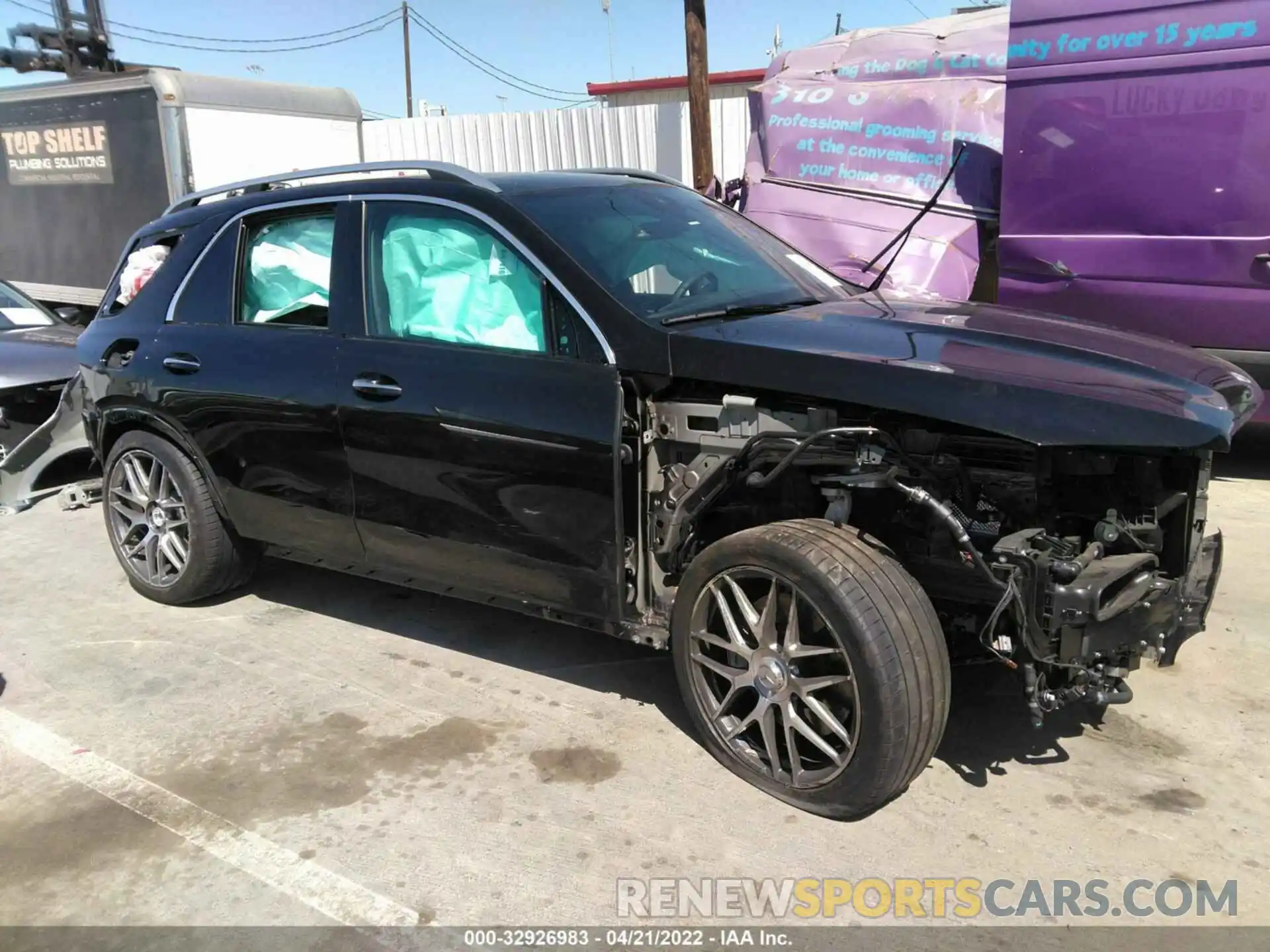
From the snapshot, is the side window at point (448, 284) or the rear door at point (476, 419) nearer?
the rear door at point (476, 419)

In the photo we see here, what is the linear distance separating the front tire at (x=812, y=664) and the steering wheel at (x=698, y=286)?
3.05ft

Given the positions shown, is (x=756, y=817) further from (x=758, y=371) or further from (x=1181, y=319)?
(x=1181, y=319)

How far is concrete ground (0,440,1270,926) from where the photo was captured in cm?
281

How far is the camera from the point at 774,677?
10.0ft

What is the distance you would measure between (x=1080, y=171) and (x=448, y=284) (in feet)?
13.5

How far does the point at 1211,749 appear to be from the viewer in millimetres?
3350

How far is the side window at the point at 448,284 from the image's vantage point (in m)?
3.57

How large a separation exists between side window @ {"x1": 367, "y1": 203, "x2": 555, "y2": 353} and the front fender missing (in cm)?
336

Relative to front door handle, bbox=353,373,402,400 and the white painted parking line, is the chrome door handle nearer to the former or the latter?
front door handle, bbox=353,373,402,400

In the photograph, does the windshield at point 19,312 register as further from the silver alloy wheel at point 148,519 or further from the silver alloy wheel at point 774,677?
the silver alloy wheel at point 774,677

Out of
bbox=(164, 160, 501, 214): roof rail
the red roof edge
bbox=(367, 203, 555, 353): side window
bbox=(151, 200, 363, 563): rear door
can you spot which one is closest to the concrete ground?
bbox=(151, 200, 363, 563): rear door

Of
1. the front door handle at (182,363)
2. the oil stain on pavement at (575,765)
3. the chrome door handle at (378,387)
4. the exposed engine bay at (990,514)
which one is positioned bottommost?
the oil stain on pavement at (575,765)

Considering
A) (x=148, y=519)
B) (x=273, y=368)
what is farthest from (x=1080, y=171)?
(x=148, y=519)

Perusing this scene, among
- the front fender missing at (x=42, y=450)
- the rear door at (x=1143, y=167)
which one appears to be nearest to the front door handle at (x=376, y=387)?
the front fender missing at (x=42, y=450)
